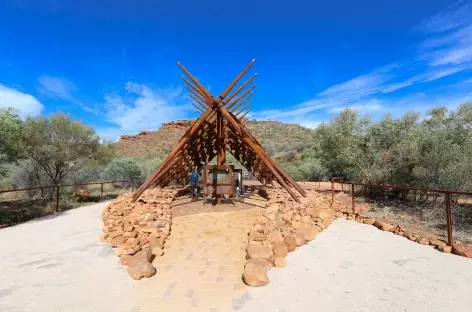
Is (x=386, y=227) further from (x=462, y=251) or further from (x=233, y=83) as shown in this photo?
(x=233, y=83)

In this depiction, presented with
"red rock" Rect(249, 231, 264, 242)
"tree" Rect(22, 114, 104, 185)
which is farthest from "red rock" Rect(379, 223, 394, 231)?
"tree" Rect(22, 114, 104, 185)

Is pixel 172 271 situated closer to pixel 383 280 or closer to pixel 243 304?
pixel 243 304

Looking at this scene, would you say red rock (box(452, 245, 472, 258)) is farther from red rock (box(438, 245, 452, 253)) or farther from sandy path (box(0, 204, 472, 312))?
→ sandy path (box(0, 204, 472, 312))

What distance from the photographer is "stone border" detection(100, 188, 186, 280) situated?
13.0ft

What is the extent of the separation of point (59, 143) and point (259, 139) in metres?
34.7

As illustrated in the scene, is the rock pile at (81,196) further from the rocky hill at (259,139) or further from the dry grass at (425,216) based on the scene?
the rocky hill at (259,139)

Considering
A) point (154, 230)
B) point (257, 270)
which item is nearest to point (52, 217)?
point (154, 230)

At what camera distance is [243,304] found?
296cm

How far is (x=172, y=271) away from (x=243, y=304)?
4.71ft

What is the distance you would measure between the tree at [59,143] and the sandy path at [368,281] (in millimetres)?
11357

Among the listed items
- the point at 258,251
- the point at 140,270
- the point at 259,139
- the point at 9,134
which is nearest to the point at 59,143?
the point at 9,134

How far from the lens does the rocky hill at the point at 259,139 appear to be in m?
35.0

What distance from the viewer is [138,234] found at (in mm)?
5281

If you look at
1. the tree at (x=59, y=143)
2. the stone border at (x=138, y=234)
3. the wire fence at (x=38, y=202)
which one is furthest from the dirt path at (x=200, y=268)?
the tree at (x=59, y=143)
